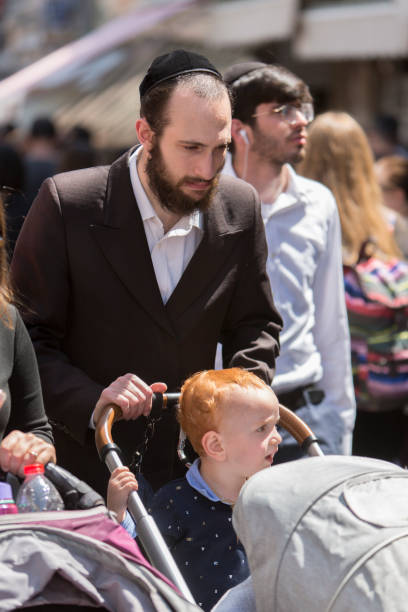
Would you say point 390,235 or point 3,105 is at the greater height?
point 390,235

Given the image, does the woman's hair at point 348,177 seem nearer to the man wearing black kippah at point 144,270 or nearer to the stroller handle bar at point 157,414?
the man wearing black kippah at point 144,270

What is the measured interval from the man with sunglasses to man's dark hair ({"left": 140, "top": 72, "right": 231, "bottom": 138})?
1.00m

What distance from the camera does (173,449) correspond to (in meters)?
3.51

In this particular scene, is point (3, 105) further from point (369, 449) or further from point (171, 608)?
point (171, 608)

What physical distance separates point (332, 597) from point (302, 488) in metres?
0.29

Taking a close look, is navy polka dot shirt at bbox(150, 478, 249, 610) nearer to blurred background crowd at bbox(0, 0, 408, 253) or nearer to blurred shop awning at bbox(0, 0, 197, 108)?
blurred background crowd at bbox(0, 0, 408, 253)

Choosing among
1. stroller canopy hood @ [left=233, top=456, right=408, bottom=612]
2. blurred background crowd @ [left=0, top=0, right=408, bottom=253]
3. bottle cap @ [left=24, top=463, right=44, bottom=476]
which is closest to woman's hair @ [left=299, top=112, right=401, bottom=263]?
stroller canopy hood @ [left=233, top=456, right=408, bottom=612]

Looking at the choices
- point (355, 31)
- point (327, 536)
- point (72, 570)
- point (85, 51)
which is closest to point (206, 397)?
point (327, 536)

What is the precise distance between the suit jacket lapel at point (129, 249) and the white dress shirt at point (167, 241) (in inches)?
1.6

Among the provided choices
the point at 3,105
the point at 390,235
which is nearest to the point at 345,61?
the point at 3,105

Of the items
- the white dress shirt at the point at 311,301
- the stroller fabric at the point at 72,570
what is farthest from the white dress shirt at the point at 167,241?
the stroller fabric at the point at 72,570

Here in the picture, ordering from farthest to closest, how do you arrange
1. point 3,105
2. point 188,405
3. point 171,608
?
point 3,105
point 188,405
point 171,608

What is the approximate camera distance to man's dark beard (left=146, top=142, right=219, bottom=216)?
3.34 metres

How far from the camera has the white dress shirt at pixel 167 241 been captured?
11.3ft
